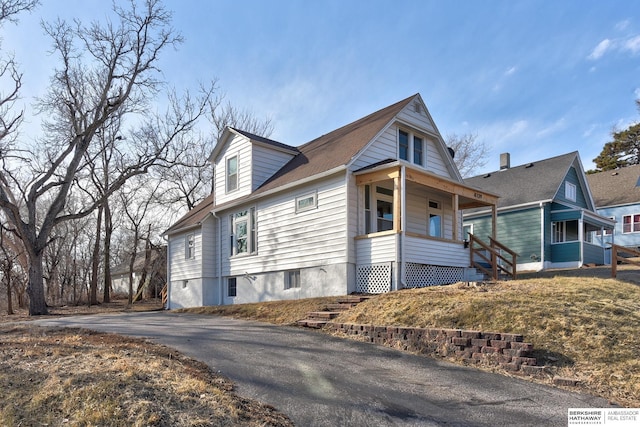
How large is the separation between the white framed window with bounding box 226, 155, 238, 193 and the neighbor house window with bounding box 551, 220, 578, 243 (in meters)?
14.9

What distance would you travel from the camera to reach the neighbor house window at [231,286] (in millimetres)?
17516

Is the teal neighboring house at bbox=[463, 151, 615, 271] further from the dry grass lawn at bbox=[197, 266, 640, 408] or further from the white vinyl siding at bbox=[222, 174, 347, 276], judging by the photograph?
the white vinyl siding at bbox=[222, 174, 347, 276]

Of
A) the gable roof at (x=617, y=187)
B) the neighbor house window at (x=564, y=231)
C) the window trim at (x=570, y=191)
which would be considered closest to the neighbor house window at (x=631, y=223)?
the gable roof at (x=617, y=187)

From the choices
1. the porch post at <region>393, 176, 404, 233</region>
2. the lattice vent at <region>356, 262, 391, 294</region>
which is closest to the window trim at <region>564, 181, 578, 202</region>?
the porch post at <region>393, 176, 404, 233</region>

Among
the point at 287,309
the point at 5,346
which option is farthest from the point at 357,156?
the point at 5,346

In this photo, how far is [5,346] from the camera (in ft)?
24.0

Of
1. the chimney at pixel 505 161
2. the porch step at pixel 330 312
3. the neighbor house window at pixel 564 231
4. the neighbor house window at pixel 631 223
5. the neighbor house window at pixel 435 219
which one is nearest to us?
the porch step at pixel 330 312

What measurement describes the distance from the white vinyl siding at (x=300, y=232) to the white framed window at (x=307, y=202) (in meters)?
0.12

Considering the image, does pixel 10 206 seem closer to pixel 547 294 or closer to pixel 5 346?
pixel 5 346

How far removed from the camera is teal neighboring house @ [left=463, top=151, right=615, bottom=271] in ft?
67.2

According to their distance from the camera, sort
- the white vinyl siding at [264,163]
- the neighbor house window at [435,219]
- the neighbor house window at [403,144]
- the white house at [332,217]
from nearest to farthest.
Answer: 1. the white house at [332,217]
2. the neighbor house window at [403,144]
3. the neighbor house window at [435,219]
4. the white vinyl siding at [264,163]

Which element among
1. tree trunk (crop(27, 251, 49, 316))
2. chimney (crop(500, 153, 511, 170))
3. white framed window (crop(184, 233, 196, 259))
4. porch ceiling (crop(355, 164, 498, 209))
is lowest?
tree trunk (crop(27, 251, 49, 316))

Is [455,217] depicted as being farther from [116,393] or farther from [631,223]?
[631,223]

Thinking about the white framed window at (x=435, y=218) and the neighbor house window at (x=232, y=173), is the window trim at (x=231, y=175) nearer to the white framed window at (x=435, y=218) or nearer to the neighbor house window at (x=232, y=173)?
the neighbor house window at (x=232, y=173)
